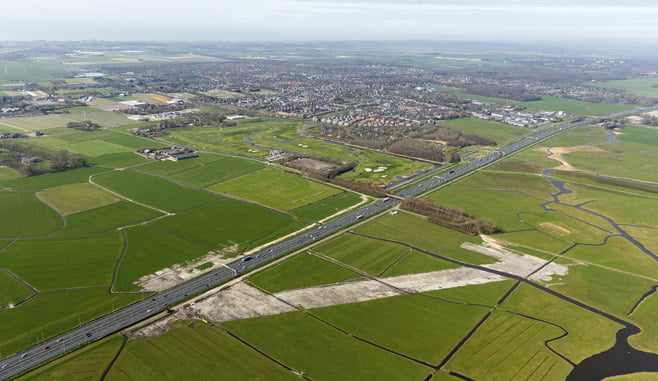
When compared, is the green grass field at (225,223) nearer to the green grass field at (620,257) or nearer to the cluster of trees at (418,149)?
Answer: the green grass field at (620,257)

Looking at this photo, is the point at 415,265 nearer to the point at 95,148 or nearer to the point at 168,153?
the point at 168,153

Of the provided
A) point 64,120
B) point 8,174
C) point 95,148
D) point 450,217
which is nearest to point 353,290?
point 450,217

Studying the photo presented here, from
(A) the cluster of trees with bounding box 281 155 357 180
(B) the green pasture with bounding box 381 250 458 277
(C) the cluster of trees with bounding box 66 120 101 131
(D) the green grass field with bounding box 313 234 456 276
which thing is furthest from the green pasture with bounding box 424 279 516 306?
(C) the cluster of trees with bounding box 66 120 101 131

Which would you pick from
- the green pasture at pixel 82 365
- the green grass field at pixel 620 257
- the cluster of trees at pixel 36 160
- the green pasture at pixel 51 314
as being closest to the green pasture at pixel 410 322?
the green pasture at pixel 82 365

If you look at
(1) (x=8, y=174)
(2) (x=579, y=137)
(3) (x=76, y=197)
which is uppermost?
(2) (x=579, y=137)

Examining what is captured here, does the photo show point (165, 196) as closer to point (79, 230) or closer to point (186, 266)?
point (79, 230)
